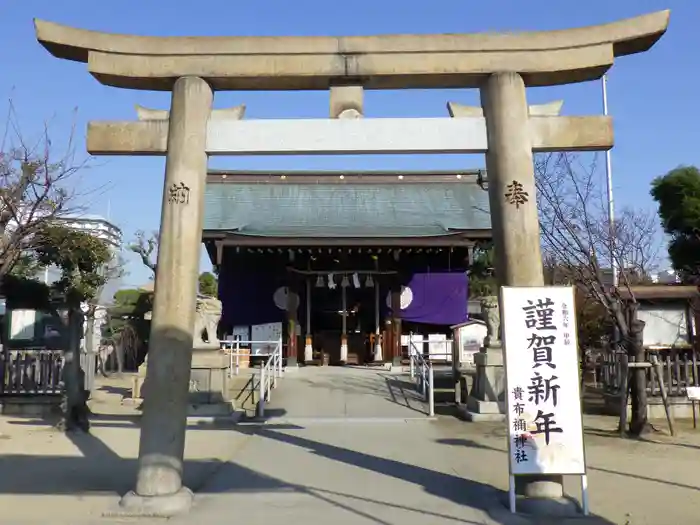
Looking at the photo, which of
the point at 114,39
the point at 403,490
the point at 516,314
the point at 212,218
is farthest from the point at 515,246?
the point at 212,218

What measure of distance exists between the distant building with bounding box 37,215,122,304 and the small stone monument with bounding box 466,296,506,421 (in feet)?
31.3

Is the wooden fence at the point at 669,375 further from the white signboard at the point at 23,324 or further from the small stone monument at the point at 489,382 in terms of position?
the white signboard at the point at 23,324

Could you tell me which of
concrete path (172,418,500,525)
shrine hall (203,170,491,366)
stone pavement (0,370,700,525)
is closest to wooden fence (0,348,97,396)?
stone pavement (0,370,700,525)

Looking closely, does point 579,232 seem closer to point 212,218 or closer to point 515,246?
point 515,246

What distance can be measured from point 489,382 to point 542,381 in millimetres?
6539

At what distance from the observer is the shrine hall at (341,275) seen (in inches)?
763

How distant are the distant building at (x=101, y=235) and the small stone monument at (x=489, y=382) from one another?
955cm

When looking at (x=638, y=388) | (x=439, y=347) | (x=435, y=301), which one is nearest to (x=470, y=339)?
(x=638, y=388)

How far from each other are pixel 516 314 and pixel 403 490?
2249 millimetres

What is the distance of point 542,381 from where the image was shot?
5.55 meters

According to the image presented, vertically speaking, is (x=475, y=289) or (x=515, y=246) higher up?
(x=475, y=289)

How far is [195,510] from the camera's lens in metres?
5.61

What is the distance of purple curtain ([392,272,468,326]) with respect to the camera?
68.8ft

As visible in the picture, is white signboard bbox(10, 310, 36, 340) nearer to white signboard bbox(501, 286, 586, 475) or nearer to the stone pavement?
the stone pavement
